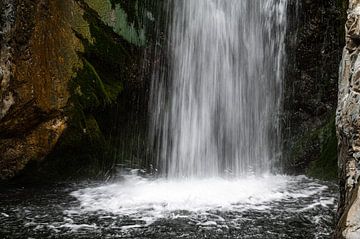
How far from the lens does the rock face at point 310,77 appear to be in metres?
8.87

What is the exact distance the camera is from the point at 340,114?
4.29 metres

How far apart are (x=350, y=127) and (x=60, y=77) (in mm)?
5160

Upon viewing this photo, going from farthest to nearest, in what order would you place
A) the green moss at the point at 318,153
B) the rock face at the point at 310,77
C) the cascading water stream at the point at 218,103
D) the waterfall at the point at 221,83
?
the waterfall at the point at 221,83 < the rock face at the point at 310,77 < the green moss at the point at 318,153 < the cascading water stream at the point at 218,103

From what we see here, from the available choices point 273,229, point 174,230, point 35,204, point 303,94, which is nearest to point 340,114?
point 273,229

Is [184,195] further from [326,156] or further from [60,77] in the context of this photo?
[326,156]

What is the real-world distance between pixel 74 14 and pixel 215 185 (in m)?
3.87

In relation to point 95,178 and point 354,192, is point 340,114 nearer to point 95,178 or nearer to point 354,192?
point 354,192

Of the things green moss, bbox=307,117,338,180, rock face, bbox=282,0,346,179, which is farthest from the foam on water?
rock face, bbox=282,0,346,179

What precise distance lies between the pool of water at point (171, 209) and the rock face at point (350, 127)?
1.44 meters

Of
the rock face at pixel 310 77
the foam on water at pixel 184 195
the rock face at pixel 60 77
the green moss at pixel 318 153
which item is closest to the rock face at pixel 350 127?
the foam on water at pixel 184 195

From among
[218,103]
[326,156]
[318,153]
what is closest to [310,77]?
[318,153]

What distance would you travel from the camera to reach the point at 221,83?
9.12 m

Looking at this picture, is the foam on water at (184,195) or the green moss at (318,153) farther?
the green moss at (318,153)

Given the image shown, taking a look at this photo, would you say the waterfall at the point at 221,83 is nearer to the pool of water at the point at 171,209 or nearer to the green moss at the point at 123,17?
the green moss at the point at 123,17
